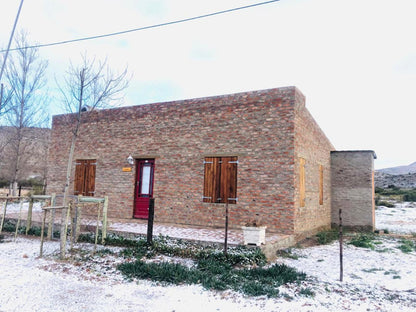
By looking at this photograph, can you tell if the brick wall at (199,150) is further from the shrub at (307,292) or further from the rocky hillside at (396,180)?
the rocky hillside at (396,180)

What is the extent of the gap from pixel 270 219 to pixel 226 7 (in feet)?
18.0

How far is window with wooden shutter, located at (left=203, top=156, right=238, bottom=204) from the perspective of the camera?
29.9 ft

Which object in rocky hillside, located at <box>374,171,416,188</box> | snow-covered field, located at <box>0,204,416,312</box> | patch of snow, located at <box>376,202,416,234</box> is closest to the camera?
snow-covered field, located at <box>0,204,416,312</box>

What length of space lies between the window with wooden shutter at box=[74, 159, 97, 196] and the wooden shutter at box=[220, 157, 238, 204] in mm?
5062

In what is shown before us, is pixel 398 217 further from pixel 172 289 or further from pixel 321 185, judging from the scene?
pixel 172 289

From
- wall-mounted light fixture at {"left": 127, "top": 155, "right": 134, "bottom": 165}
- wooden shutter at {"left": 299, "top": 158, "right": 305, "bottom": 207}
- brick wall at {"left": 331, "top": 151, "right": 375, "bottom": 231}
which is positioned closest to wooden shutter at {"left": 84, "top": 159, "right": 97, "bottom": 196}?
wall-mounted light fixture at {"left": 127, "top": 155, "right": 134, "bottom": 165}

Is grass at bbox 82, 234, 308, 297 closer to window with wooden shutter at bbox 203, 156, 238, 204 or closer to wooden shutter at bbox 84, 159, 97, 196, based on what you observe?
window with wooden shutter at bbox 203, 156, 238, 204

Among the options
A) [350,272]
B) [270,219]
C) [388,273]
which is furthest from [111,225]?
[388,273]

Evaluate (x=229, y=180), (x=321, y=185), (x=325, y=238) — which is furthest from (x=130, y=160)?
(x=321, y=185)

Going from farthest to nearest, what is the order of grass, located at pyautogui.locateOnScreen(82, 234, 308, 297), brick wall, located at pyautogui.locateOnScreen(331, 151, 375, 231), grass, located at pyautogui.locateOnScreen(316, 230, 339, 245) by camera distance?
brick wall, located at pyautogui.locateOnScreen(331, 151, 375, 231)
grass, located at pyautogui.locateOnScreen(316, 230, 339, 245)
grass, located at pyautogui.locateOnScreen(82, 234, 308, 297)

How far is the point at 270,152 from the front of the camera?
870 centimetres

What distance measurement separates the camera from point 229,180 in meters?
9.18

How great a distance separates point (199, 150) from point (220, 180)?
1.14m

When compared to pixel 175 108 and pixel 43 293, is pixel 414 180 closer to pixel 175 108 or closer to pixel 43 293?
pixel 175 108
